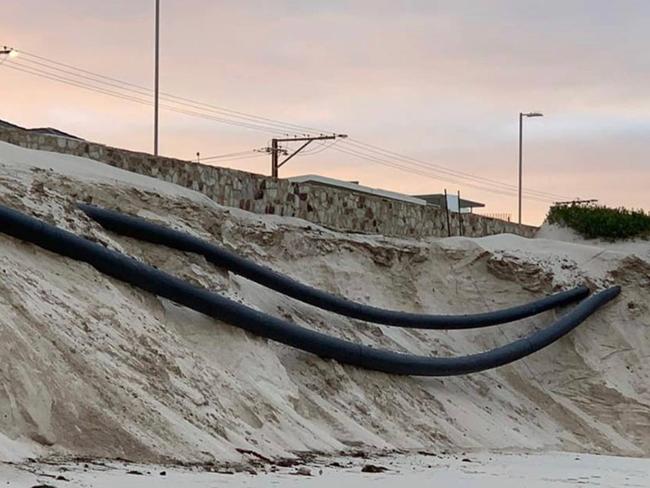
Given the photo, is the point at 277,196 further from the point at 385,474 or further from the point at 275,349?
the point at 385,474

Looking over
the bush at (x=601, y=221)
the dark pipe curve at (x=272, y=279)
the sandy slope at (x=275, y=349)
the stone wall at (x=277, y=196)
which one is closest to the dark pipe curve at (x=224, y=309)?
the sandy slope at (x=275, y=349)

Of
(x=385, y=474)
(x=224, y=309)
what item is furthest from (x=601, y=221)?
(x=385, y=474)

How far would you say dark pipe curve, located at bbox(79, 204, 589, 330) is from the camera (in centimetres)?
1672

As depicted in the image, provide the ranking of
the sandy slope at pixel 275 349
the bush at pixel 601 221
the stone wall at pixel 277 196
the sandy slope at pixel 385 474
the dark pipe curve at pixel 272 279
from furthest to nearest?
1. the bush at pixel 601 221
2. the stone wall at pixel 277 196
3. the dark pipe curve at pixel 272 279
4. the sandy slope at pixel 275 349
5. the sandy slope at pixel 385 474

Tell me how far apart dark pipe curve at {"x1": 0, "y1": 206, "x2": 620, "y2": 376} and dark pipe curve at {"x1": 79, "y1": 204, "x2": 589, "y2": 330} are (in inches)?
46.6

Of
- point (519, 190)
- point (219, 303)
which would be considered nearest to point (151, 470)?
point (219, 303)

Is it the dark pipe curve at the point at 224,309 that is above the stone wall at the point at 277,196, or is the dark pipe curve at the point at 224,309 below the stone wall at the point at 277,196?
below

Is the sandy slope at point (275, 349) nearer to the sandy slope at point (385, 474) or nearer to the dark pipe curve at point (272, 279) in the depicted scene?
the dark pipe curve at point (272, 279)

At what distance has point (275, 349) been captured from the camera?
16766 mm

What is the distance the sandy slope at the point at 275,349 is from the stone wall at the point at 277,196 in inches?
24.4

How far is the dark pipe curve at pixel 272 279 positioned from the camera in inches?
658

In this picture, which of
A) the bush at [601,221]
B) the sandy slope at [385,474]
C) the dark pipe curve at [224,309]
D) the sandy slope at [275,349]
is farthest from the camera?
the bush at [601,221]

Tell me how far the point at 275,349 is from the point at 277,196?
6.57m

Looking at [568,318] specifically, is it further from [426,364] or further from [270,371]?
[270,371]
